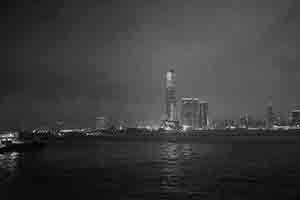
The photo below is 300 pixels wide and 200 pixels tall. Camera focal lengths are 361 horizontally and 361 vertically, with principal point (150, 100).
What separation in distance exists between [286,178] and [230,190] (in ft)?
39.2

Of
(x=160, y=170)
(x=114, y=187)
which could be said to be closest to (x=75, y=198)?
(x=114, y=187)

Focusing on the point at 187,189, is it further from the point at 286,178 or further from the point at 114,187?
the point at 286,178

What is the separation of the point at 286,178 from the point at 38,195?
29297 millimetres

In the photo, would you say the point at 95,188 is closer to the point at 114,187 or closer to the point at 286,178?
the point at 114,187

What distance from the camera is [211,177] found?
46188 mm

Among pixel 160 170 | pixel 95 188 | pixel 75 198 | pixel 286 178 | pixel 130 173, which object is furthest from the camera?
pixel 160 170

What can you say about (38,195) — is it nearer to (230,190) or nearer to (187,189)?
(187,189)

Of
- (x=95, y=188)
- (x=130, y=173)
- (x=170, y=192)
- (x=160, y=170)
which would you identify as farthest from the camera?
(x=160, y=170)

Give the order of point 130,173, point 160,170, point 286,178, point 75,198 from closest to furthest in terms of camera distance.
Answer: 1. point 75,198
2. point 286,178
3. point 130,173
4. point 160,170

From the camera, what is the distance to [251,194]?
3466cm

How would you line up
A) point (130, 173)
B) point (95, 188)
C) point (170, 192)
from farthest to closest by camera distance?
point (130, 173) → point (95, 188) → point (170, 192)

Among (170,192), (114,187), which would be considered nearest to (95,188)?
(114,187)

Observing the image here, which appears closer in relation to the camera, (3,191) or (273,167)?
(3,191)

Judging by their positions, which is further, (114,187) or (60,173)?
(60,173)
